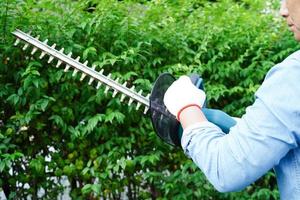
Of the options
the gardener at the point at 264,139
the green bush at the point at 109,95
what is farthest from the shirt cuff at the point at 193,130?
the green bush at the point at 109,95

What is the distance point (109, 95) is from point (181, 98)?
165 cm

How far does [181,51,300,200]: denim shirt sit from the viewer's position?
1.36 metres

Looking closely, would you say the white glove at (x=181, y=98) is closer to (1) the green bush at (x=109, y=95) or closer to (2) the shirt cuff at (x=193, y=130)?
(2) the shirt cuff at (x=193, y=130)

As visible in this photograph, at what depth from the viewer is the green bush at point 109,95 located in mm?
3121

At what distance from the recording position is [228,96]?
3.58 meters

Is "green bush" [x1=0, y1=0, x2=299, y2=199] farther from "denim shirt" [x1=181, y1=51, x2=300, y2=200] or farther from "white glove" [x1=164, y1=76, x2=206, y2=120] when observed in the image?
"denim shirt" [x1=181, y1=51, x2=300, y2=200]

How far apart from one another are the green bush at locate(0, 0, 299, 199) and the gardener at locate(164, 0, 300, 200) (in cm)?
168

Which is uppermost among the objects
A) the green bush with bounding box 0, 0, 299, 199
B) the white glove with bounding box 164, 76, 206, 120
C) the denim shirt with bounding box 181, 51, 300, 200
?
the denim shirt with bounding box 181, 51, 300, 200

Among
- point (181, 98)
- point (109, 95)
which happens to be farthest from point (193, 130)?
point (109, 95)

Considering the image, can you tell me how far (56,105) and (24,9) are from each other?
57 centimetres

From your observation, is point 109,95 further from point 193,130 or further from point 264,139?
point 264,139

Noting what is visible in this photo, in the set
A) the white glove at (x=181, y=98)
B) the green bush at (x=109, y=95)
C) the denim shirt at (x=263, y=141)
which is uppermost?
the denim shirt at (x=263, y=141)

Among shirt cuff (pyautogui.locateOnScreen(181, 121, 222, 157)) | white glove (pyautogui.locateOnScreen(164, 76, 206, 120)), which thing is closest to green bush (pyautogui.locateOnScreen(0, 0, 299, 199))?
white glove (pyautogui.locateOnScreen(164, 76, 206, 120))

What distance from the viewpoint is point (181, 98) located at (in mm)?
1609
